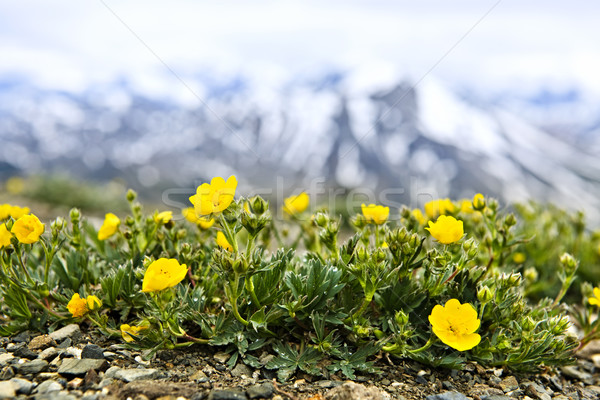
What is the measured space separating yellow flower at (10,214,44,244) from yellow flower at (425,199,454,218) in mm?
2654

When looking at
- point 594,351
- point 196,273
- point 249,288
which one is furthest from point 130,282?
point 594,351

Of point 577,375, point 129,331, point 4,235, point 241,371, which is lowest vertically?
point 577,375

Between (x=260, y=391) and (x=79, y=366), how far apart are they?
965 mm

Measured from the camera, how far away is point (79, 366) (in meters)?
2.34

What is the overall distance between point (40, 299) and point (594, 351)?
4.16 meters

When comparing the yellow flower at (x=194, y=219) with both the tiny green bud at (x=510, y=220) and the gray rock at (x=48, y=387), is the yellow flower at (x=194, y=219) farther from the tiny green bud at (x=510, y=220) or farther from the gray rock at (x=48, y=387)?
the tiny green bud at (x=510, y=220)

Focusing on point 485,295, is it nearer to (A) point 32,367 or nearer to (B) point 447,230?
(B) point 447,230

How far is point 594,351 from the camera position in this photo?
3660 millimetres

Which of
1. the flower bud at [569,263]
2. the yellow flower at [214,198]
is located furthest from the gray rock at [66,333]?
the flower bud at [569,263]

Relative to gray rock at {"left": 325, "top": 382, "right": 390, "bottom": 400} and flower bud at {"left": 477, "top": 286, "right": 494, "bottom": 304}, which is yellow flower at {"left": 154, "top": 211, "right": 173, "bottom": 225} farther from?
flower bud at {"left": 477, "top": 286, "right": 494, "bottom": 304}

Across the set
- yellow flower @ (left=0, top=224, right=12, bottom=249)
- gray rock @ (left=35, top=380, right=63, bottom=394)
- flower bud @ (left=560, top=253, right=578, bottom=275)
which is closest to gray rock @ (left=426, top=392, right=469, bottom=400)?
flower bud @ (left=560, top=253, right=578, bottom=275)

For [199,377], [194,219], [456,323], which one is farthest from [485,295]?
[194,219]

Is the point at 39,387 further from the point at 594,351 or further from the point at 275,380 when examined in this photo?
the point at 594,351

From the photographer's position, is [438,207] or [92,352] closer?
[92,352]
